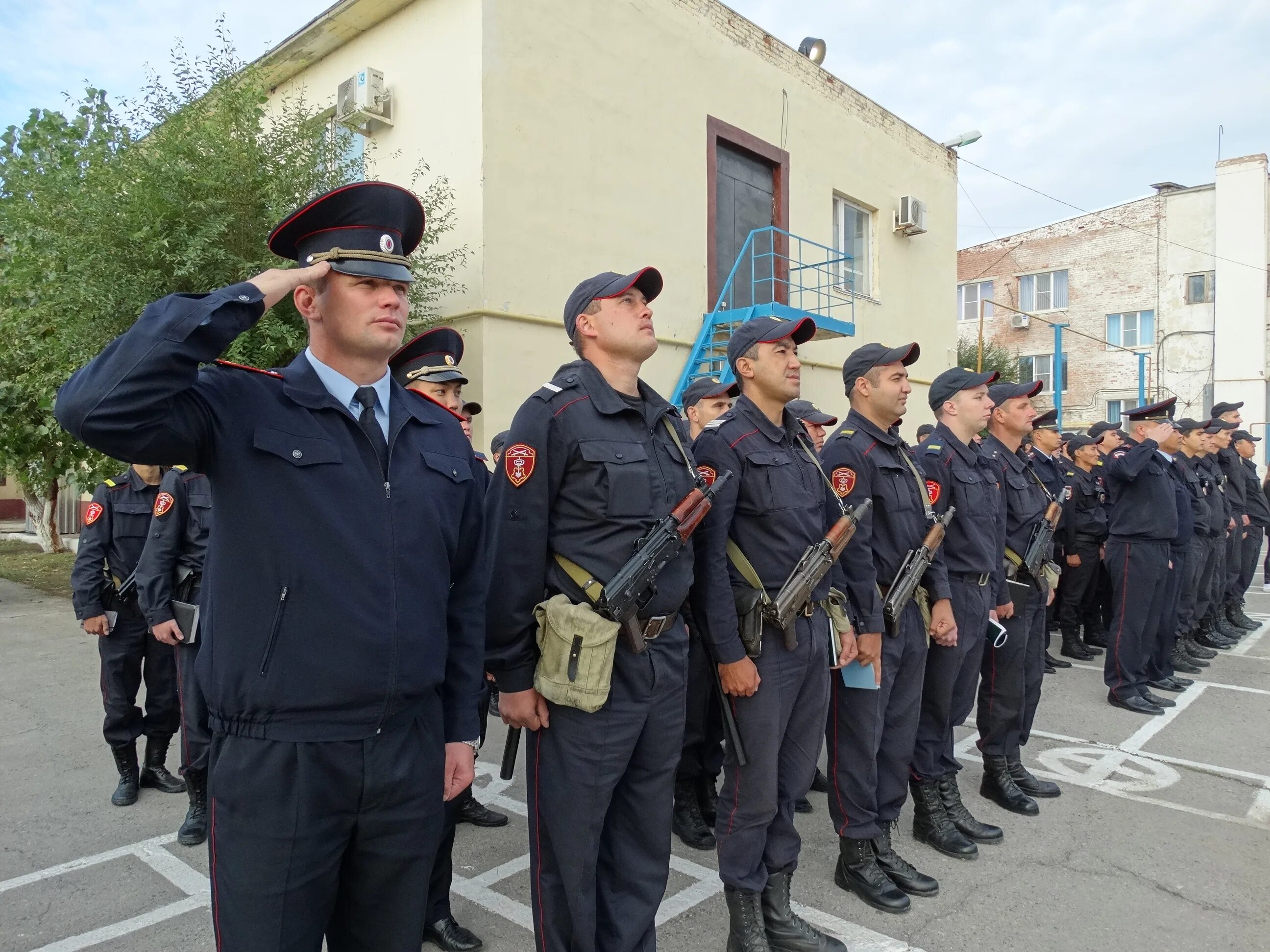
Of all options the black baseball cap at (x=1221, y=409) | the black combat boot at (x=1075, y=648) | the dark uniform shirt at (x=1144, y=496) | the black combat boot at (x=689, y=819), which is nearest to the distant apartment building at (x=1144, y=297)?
the black baseball cap at (x=1221, y=409)

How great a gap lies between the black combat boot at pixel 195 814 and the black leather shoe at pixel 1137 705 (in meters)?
5.87

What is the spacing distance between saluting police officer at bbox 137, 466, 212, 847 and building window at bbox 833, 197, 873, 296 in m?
10.2

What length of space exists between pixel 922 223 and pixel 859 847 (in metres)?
12.0

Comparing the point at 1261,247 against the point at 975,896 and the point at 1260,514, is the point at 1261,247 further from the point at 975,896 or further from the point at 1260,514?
the point at 975,896

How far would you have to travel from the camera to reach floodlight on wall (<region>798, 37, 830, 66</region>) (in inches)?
494

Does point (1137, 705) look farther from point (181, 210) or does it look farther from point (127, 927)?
point (181, 210)

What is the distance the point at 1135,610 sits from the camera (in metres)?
5.96

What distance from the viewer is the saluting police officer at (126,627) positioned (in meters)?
4.39

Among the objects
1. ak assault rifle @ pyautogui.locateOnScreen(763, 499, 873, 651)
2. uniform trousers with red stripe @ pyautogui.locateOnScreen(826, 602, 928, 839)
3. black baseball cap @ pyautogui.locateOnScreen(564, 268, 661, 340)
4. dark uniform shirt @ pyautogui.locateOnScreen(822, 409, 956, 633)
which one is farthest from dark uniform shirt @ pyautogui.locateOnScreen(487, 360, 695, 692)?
uniform trousers with red stripe @ pyautogui.locateOnScreen(826, 602, 928, 839)

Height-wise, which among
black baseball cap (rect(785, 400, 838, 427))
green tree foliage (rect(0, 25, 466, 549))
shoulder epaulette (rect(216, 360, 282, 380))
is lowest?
shoulder epaulette (rect(216, 360, 282, 380))

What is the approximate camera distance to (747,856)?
2.87 m

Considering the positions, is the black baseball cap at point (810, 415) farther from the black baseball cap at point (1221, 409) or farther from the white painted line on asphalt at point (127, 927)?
the black baseball cap at point (1221, 409)

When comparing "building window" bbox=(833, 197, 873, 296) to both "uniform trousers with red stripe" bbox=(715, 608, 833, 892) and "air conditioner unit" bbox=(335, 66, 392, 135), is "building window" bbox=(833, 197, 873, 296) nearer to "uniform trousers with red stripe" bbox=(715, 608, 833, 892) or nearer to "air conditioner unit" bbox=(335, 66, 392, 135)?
"air conditioner unit" bbox=(335, 66, 392, 135)

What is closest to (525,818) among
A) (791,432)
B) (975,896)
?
(975,896)
